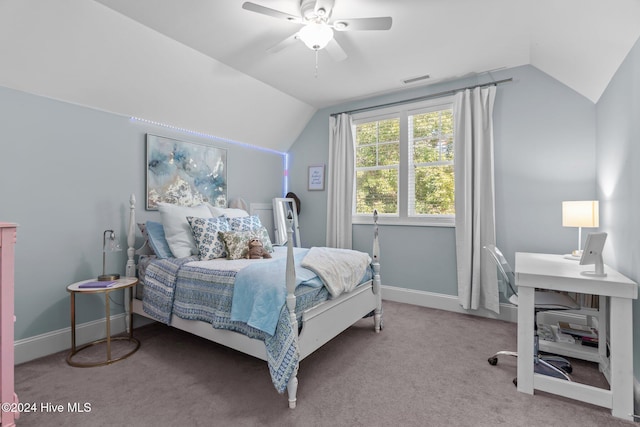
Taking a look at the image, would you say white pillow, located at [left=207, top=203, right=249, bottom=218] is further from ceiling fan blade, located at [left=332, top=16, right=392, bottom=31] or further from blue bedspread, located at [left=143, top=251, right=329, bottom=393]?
ceiling fan blade, located at [left=332, top=16, right=392, bottom=31]

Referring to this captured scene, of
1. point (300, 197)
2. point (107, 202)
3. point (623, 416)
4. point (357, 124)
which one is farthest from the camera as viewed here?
point (300, 197)

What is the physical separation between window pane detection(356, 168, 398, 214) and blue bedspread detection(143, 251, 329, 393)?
2159 millimetres

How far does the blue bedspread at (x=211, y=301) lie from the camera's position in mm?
1784

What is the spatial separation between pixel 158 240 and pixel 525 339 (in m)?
2.98

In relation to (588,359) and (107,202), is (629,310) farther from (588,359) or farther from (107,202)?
(107,202)

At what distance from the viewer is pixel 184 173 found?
11.3 feet

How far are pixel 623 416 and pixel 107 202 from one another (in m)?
3.99

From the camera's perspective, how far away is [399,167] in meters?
3.97

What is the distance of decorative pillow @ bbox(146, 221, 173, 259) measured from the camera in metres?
2.76

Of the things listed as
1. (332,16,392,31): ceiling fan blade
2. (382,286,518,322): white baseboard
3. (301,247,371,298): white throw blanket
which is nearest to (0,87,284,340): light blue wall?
(301,247,371,298): white throw blanket

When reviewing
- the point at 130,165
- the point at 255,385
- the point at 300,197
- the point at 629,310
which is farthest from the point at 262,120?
the point at 629,310

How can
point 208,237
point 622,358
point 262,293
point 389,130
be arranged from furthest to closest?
point 389,130 < point 208,237 < point 262,293 < point 622,358

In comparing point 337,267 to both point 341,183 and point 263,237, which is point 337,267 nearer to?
point 263,237

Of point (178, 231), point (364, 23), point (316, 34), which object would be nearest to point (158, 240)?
point (178, 231)
